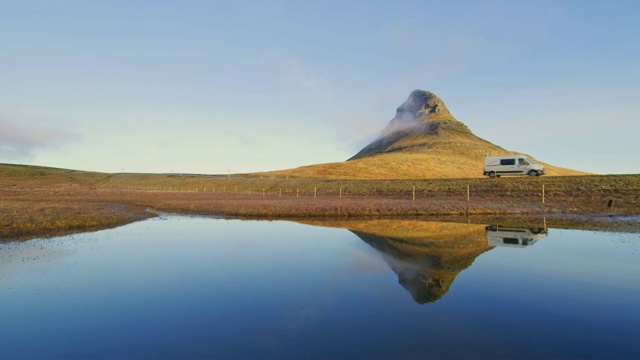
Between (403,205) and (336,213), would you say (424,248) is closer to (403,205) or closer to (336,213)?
(336,213)

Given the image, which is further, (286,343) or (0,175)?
(0,175)

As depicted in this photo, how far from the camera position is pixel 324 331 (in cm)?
903

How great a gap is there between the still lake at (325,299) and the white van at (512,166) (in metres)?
37.8

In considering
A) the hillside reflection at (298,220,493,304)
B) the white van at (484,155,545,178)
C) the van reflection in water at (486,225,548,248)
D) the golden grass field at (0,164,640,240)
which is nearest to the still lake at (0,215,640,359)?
the hillside reflection at (298,220,493,304)

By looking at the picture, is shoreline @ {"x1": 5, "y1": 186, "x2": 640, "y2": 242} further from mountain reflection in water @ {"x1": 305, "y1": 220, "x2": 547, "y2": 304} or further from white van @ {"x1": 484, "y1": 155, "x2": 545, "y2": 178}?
white van @ {"x1": 484, "y1": 155, "x2": 545, "y2": 178}

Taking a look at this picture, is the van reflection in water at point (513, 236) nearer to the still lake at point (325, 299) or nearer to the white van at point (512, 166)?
the still lake at point (325, 299)

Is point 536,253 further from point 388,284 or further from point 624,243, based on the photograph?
point 388,284

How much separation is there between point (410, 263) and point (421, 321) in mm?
6519

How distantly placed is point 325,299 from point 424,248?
30.7ft

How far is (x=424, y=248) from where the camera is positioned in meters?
19.3

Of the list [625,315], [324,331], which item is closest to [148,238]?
[324,331]

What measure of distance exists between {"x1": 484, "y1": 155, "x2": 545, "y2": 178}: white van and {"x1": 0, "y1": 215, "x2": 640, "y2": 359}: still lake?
37.8m

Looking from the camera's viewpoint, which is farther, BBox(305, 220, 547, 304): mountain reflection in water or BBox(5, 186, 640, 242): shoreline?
BBox(5, 186, 640, 242): shoreline

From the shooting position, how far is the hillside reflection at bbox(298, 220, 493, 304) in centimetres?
1318
